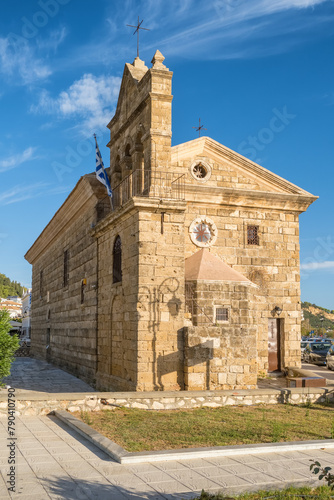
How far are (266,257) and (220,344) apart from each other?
5165mm

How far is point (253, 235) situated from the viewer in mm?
16703

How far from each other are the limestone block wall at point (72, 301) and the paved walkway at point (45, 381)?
423 millimetres

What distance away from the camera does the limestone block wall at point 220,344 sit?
39.9 ft

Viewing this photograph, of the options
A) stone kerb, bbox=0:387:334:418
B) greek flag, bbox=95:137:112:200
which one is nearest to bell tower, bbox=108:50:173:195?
greek flag, bbox=95:137:112:200

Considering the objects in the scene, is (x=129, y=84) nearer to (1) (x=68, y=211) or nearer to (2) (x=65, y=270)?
(1) (x=68, y=211)

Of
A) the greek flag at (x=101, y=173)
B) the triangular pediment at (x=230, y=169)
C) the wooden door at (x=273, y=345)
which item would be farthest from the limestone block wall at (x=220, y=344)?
the triangular pediment at (x=230, y=169)

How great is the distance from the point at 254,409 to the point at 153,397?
84.8 inches

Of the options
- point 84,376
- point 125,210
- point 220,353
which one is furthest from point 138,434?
point 84,376

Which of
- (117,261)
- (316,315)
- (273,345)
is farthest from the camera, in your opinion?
(316,315)

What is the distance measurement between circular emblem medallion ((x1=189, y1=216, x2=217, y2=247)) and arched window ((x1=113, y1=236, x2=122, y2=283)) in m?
2.47

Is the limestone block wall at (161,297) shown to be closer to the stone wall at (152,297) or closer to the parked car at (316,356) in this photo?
the stone wall at (152,297)

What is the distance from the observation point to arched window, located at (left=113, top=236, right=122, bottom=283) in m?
14.5

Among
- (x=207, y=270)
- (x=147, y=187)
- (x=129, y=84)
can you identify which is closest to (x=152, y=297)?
(x=207, y=270)

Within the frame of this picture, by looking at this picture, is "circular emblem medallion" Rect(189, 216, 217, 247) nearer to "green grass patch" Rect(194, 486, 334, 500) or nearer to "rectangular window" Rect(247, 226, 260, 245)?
"rectangular window" Rect(247, 226, 260, 245)
